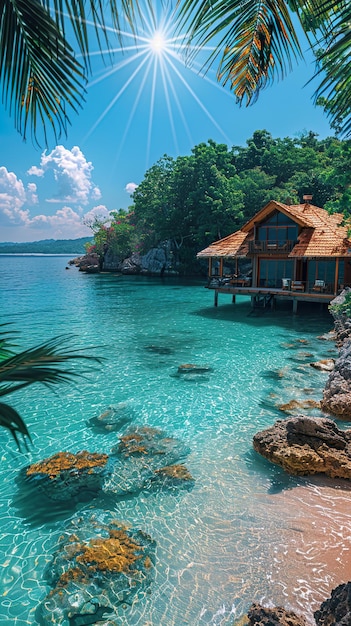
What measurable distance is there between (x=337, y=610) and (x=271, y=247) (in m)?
22.4

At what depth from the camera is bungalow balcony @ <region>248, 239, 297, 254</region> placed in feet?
78.8

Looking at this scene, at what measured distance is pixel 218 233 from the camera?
144 feet

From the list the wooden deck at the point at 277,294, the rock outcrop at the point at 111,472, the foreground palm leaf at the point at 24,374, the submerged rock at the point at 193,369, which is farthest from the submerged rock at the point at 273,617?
the wooden deck at the point at 277,294

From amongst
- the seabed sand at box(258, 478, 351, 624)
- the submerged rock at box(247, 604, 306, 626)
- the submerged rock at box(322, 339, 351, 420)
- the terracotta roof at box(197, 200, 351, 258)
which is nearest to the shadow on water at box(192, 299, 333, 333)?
the terracotta roof at box(197, 200, 351, 258)

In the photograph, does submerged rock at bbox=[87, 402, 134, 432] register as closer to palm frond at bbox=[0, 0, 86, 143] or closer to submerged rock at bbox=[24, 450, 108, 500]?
submerged rock at bbox=[24, 450, 108, 500]

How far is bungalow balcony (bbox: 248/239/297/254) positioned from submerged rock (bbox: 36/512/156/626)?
68.5ft

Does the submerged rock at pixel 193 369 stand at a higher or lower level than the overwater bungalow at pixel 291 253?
lower

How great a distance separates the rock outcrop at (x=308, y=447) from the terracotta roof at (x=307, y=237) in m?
14.2

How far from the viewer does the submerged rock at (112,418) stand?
9.15 meters

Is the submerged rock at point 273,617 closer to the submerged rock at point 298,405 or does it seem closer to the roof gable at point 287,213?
the submerged rock at point 298,405

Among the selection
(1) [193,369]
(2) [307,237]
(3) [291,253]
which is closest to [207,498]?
(1) [193,369]

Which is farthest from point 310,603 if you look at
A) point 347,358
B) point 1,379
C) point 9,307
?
point 9,307

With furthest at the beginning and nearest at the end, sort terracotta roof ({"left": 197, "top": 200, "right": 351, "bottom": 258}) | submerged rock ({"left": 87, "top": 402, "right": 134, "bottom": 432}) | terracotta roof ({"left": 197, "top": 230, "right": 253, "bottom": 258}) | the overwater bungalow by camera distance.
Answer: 1. terracotta roof ({"left": 197, "top": 230, "right": 253, "bottom": 258})
2. the overwater bungalow
3. terracotta roof ({"left": 197, "top": 200, "right": 351, "bottom": 258})
4. submerged rock ({"left": 87, "top": 402, "right": 134, "bottom": 432})

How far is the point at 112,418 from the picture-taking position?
9.58m
